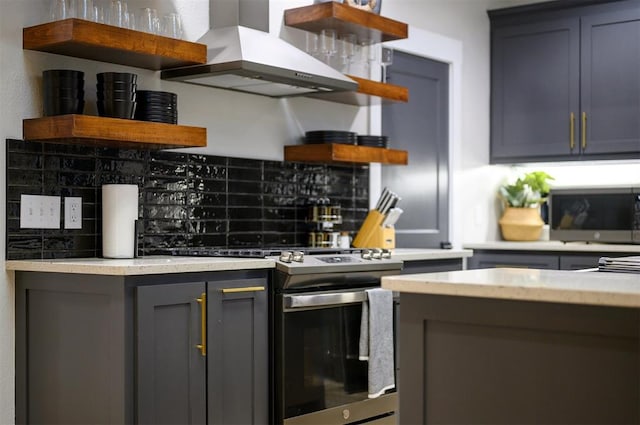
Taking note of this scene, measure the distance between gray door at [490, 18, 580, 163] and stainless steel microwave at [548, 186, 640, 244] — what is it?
31 centimetres

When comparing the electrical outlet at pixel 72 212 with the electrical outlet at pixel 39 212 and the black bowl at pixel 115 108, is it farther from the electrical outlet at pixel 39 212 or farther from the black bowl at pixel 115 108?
the black bowl at pixel 115 108

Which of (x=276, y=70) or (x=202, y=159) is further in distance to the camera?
(x=202, y=159)

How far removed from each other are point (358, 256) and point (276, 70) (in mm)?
871

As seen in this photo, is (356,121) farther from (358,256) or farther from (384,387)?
(384,387)

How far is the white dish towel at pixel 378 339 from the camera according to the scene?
3.63m

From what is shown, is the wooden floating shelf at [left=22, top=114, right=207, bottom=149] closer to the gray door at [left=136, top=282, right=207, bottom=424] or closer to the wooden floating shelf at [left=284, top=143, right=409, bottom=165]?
the gray door at [left=136, top=282, right=207, bottom=424]

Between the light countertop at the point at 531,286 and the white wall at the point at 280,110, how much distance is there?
1.70 meters

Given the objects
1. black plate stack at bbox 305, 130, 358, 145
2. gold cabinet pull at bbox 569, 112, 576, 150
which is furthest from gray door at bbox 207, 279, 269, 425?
gold cabinet pull at bbox 569, 112, 576, 150

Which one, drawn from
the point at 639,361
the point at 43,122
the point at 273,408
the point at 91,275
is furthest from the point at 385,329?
the point at 639,361

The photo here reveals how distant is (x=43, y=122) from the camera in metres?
3.10

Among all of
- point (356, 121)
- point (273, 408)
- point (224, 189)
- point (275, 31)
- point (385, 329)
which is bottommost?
point (273, 408)

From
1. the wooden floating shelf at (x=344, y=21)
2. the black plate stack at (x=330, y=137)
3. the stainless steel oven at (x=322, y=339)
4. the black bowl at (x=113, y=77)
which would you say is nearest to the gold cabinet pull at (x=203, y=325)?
the stainless steel oven at (x=322, y=339)

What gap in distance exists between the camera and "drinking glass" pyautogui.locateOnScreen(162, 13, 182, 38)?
11.4 ft

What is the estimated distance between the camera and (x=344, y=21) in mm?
4098
